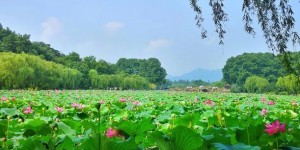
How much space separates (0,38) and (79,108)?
50.7 metres

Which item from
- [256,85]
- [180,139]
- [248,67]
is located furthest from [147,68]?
[180,139]

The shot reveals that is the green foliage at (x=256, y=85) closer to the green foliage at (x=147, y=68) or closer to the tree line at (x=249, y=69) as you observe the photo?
the tree line at (x=249, y=69)

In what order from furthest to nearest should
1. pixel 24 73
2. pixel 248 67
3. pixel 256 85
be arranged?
pixel 248 67 < pixel 256 85 < pixel 24 73

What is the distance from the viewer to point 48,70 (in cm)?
3491

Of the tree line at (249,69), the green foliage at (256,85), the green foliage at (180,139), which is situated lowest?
the green foliage at (180,139)

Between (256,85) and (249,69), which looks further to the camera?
(249,69)

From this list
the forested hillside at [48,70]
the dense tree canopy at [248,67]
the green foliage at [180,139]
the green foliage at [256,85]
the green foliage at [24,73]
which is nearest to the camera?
the green foliage at [180,139]

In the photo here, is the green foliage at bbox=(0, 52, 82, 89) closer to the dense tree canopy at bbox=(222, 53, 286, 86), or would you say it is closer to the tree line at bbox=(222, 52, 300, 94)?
the tree line at bbox=(222, 52, 300, 94)

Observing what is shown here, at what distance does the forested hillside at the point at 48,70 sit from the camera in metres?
29.5

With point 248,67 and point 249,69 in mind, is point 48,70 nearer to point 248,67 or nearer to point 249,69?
point 249,69

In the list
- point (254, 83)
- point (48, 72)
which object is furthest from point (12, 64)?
point (254, 83)

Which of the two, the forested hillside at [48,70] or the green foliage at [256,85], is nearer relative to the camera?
the forested hillside at [48,70]

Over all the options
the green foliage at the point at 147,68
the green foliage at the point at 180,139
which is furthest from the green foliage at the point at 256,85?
the green foliage at the point at 180,139

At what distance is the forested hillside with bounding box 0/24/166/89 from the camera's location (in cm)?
2950
